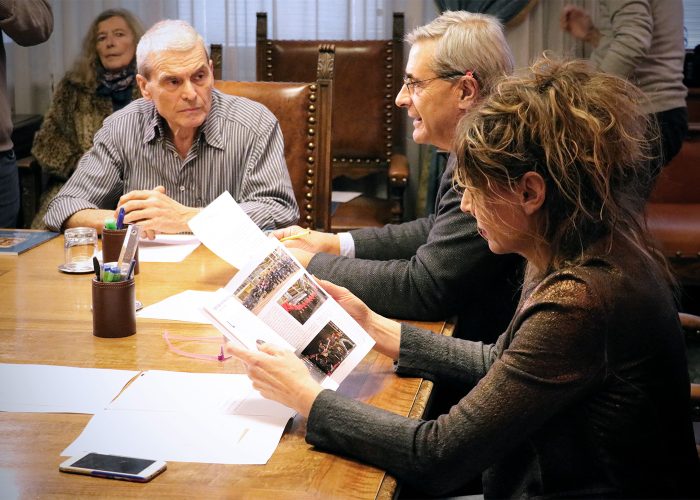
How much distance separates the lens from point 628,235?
49.9 inches

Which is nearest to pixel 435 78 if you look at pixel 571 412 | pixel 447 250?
pixel 447 250

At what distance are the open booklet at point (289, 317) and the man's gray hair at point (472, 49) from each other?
650mm

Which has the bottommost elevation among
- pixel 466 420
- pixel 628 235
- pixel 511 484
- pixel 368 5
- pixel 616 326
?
pixel 511 484

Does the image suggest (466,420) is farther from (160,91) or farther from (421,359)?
(160,91)

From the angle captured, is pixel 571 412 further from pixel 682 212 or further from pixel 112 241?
pixel 682 212

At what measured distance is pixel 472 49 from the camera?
6.31 feet

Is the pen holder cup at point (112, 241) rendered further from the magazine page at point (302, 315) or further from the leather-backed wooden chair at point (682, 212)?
the leather-backed wooden chair at point (682, 212)

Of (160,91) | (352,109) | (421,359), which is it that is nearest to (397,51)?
(352,109)

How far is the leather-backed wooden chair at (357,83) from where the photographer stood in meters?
4.28

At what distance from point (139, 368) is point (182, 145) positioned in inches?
49.8

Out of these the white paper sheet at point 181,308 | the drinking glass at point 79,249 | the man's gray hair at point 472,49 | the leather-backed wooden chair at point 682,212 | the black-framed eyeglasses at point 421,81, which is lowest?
the leather-backed wooden chair at point 682,212

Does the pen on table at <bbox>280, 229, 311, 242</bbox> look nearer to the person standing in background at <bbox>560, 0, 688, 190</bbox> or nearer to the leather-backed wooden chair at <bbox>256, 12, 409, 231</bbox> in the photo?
the person standing in background at <bbox>560, 0, 688, 190</bbox>

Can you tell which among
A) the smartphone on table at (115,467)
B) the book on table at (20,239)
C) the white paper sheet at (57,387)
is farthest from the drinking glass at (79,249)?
the smartphone on table at (115,467)

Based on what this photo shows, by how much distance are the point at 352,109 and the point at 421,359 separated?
2.91 metres
